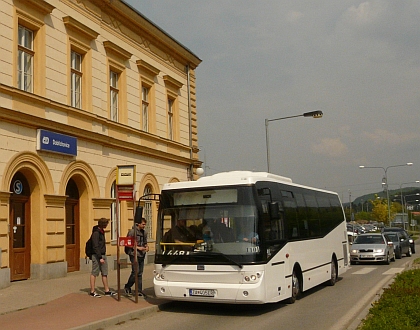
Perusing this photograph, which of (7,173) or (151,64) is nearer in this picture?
(7,173)

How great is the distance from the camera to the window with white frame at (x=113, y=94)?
22.1 meters

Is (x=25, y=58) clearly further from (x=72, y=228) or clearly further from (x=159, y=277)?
(x=159, y=277)

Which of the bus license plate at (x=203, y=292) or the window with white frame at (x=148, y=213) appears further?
the window with white frame at (x=148, y=213)

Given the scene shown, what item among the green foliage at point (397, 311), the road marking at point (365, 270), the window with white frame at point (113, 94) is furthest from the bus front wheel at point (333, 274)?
the window with white frame at point (113, 94)

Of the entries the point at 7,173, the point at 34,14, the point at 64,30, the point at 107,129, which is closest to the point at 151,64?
the point at 107,129

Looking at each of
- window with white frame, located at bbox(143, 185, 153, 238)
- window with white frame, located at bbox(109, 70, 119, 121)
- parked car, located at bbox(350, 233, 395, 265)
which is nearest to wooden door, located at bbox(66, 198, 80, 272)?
window with white frame, located at bbox(109, 70, 119, 121)

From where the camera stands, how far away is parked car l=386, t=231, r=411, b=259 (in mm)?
29805

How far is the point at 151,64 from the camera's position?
25.2m

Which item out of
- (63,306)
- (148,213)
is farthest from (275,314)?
(148,213)

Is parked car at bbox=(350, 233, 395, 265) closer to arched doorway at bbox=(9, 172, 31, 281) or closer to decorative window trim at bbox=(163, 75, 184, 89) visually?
decorative window trim at bbox=(163, 75, 184, 89)

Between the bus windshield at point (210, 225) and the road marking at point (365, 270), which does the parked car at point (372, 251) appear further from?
the bus windshield at point (210, 225)

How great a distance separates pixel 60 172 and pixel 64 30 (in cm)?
476

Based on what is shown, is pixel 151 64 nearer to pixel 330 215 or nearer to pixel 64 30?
pixel 64 30

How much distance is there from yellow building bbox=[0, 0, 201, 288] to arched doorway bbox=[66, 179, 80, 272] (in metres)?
0.04
